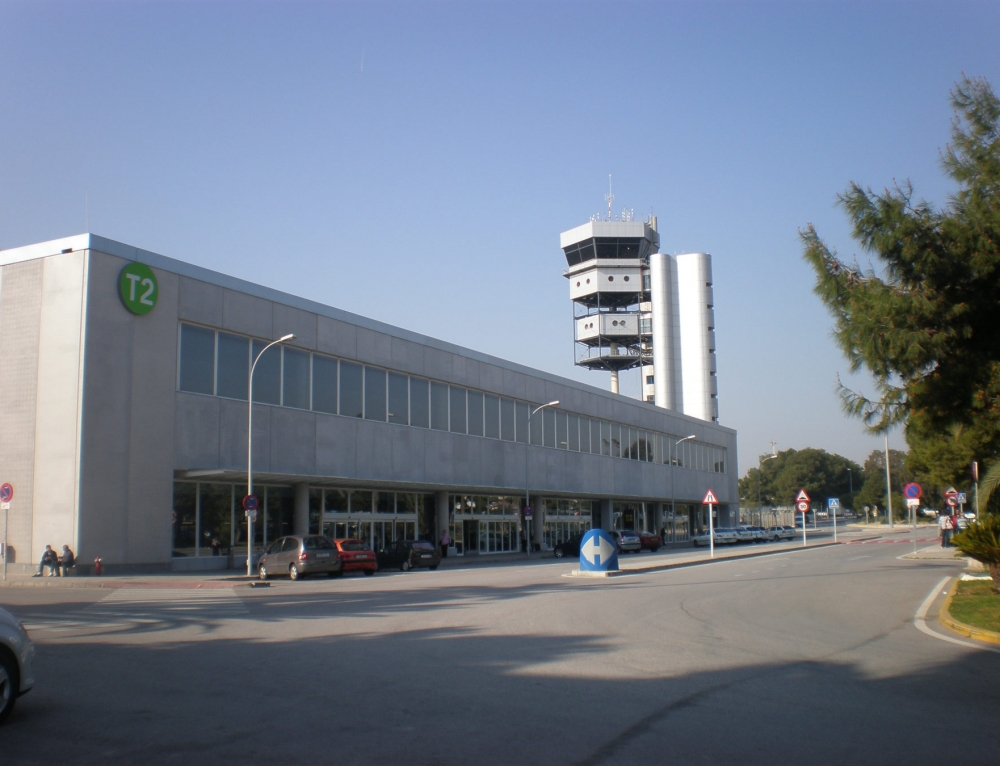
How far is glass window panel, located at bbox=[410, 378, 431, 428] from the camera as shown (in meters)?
42.6

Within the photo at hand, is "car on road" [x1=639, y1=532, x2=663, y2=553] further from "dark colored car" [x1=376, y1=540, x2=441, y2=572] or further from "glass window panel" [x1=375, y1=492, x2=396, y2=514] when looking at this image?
"dark colored car" [x1=376, y1=540, x2=441, y2=572]


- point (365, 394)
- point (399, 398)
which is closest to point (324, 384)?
point (365, 394)

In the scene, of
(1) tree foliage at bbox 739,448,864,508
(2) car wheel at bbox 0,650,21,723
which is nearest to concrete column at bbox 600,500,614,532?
(2) car wheel at bbox 0,650,21,723

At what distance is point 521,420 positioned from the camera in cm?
5144

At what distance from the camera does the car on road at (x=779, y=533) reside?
7419 cm

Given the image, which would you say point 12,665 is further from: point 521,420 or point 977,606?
point 521,420

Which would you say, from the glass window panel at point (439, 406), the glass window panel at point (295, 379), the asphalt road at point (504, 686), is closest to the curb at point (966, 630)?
the asphalt road at point (504, 686)

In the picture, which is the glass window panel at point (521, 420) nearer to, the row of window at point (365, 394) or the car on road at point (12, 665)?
the row of window at point (365, 394)

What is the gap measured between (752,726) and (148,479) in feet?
88.1

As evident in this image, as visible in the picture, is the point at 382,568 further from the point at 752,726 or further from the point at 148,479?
the point at 752,726

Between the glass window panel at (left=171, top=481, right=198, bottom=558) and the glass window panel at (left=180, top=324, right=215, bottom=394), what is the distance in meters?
3.67

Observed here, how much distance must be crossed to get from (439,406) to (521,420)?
8.20 metres

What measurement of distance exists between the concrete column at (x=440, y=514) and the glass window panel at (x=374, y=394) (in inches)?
312

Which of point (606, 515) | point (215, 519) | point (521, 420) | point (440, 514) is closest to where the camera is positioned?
point (215, 519)
